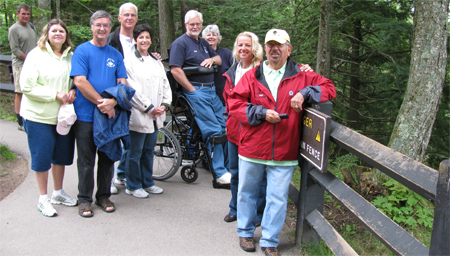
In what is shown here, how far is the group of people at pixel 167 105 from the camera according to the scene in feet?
10.5

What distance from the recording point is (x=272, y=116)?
303cm

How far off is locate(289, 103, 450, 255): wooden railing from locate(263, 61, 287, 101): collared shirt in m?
0.41

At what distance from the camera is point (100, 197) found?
14.1ft

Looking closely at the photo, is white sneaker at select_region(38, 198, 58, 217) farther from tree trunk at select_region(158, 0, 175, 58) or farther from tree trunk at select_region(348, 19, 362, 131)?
tree trunk at select_region(348, 19, 362, 131)

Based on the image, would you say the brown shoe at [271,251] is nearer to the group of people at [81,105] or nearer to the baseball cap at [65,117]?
the group of people at [81,105]

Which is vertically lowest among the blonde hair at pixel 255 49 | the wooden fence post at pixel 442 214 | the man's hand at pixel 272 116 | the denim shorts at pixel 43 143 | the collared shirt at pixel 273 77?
the denim shorts at pixel 43 143

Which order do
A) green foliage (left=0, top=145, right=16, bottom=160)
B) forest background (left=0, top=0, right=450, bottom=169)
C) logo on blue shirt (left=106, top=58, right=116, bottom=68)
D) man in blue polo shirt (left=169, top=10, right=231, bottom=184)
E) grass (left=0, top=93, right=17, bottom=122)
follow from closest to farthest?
logo on blue shirt (left=106, top=58, right=116, bottom=68)
man in blue polo shirt (left=169, top=10, right=231, bottom=184)
green foliage (left=0, top=145, right=16, bottom=160)
forest background (left=0, top=0, right=450, bottom=169)
grass (left=0, top=93, right=17, bottom=122)

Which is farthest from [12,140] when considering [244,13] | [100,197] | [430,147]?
[430,147]

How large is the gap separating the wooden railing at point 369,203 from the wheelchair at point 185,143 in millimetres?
1942

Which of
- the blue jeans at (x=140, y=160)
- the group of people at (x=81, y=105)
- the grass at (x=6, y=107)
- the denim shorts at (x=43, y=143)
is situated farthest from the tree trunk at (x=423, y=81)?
the grass at (x=6, y=107)

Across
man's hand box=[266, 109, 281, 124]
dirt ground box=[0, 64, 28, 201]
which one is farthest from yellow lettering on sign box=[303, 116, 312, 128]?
dirt ground box=[0, 64, 28, 201]

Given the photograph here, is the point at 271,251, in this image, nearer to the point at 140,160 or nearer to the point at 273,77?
the point at 273,77

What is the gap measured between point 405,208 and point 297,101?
2233mm

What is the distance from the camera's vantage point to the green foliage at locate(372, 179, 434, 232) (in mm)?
4039
